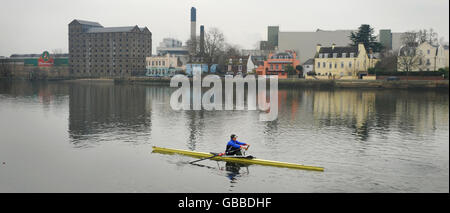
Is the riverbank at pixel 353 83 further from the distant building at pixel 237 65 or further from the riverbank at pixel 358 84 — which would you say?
the distant building at pixel 237 65

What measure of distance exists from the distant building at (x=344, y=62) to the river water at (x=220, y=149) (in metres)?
40.1

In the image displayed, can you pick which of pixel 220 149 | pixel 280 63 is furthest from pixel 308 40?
pixel 220 149

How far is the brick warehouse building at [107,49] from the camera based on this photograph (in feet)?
443

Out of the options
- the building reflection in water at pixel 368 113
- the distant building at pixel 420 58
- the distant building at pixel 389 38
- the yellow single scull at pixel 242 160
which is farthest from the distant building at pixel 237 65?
the yellow single scull at pixel 242 160

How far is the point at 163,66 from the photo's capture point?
413 feet

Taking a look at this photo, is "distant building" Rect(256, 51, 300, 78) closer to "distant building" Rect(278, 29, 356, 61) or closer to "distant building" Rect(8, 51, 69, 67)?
"distant building" Rect(278, 29, 356, 61)

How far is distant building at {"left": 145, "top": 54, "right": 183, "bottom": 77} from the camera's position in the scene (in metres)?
125

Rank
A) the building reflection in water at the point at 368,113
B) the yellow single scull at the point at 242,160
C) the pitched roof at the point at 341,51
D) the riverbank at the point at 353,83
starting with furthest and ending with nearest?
the pitched roof at the point at 341,51, the riverbank at the point at 353,83, the building reflection in water at the point at 368,113, the yellow single scull at the point at 242,160

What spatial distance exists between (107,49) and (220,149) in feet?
398

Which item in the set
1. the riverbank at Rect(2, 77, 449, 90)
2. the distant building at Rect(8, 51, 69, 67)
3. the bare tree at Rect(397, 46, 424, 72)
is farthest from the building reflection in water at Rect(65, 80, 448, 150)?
the distant building at Rect(8, 51, 69, 67)
